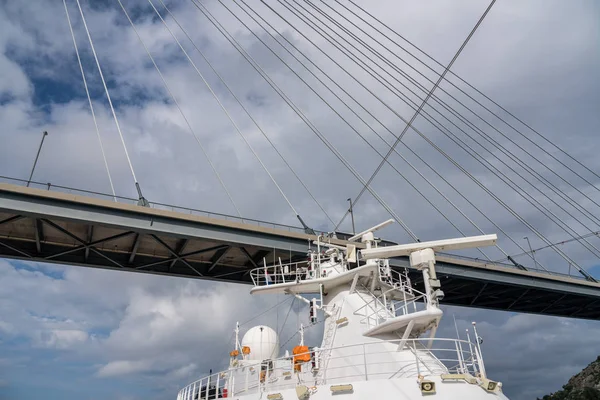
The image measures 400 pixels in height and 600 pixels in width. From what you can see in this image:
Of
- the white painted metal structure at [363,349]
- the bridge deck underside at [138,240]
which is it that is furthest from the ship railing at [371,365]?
the bridge deck underside at [138,240]

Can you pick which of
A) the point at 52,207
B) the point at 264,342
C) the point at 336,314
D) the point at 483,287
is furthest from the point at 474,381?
the point at 483,287

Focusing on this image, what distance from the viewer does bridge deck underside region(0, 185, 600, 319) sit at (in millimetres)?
22906

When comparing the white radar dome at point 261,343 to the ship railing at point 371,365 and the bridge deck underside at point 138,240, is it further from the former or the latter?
the bridge deck underside at point 138,240

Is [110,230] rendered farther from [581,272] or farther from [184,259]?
[581,272]

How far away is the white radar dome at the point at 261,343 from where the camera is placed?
56.3ft

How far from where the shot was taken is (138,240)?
26.5 m

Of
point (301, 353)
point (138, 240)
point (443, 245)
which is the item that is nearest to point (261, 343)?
point (301, 353)

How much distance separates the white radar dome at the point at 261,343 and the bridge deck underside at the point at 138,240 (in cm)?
966

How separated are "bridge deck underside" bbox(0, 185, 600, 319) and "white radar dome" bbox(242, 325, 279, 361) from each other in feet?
31.7

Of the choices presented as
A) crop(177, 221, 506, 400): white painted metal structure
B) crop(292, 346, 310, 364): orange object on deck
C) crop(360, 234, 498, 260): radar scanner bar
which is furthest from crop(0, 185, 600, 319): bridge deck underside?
crop(292, 346, 310, 364): orange object on deck

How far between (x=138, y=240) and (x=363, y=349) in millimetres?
17904

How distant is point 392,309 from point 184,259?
17827mm

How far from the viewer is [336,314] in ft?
50.4

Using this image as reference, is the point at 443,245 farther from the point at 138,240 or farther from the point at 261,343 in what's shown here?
the point at 138,240
